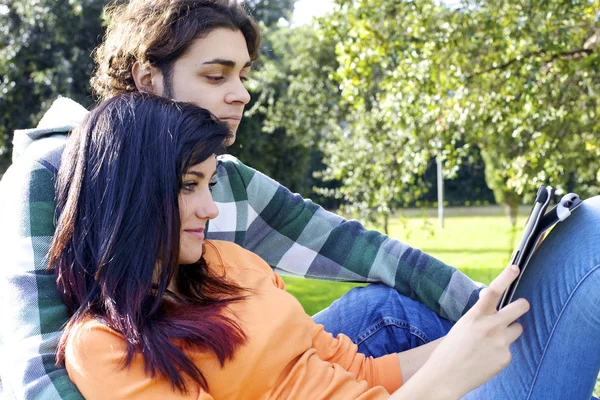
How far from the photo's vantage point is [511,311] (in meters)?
1.48

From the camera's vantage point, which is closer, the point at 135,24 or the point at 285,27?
the point at 135,24

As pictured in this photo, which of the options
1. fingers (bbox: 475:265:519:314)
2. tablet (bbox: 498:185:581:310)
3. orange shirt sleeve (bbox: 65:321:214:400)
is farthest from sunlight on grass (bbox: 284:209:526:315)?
orange shirt sleeve (bbox: 65:321:214:400)

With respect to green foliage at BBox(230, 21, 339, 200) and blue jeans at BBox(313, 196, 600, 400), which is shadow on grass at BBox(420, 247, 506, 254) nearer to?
green foliage at BBox(230, 21, 339, 200)

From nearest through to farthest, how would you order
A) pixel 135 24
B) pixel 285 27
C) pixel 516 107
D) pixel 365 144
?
1. pixel 135 24
2. pixel 516 107
3. pixel 365 144
4. pixel 285 27

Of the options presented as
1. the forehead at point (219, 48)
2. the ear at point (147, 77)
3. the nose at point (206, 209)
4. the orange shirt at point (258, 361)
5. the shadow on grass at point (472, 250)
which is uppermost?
the forehead at point (219, 48)

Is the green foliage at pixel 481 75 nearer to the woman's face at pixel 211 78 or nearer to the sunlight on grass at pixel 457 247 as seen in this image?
the sunlight on grass at pixel 457 247

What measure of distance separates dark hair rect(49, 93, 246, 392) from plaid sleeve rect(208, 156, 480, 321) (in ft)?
2.11

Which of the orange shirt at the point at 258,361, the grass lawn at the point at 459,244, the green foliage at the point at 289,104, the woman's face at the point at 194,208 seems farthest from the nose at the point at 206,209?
the green foliage at the point at 289,104

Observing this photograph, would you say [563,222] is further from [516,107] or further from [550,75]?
[550,75]

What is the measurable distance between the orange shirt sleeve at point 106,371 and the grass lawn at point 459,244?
7.45ft

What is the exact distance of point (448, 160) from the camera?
5.62 metres

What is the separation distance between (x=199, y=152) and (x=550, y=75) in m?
4.20

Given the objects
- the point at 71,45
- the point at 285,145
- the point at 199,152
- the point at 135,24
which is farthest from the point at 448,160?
the point at 285,145

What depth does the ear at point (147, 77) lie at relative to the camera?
211 cm
